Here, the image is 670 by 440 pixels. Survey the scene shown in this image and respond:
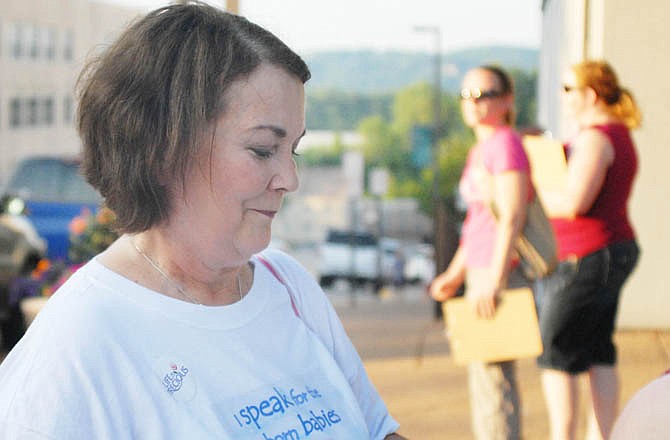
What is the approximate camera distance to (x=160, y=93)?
1.60 meters

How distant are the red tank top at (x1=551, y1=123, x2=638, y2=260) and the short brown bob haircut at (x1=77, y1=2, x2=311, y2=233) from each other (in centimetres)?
216

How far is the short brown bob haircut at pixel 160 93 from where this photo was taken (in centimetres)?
160

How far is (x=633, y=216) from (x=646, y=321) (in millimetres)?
811

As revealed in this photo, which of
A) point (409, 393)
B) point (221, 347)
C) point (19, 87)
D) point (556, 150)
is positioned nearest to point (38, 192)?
point (409, 393)

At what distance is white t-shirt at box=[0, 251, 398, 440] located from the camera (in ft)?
4.79

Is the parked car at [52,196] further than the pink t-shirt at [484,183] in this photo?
Yes

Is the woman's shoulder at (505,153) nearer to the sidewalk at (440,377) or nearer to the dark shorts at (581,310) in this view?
the dark shorts at (581,310)

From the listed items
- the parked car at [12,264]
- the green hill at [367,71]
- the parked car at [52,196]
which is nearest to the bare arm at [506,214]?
the parked car at [12,264]

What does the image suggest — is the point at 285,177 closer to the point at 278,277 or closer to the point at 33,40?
the point at 278,277

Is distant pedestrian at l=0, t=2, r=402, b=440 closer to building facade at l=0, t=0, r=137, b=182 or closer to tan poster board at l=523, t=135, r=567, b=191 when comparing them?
tan poster board at l=523, t=135, r=567, b=191

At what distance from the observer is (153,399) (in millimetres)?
1549

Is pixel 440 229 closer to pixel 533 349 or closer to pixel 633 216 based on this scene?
pixel 633 216

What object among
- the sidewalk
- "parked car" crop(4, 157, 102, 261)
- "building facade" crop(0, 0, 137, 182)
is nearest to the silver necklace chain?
the sidewalk

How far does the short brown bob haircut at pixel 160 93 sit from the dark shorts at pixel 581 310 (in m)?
2.16
